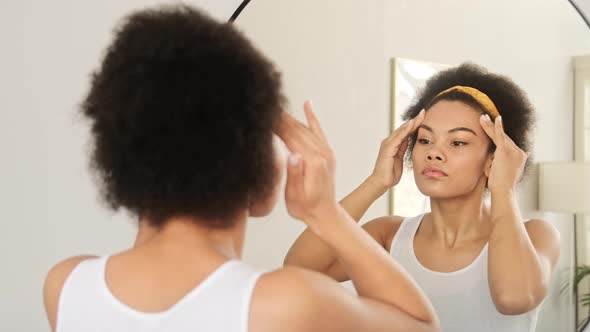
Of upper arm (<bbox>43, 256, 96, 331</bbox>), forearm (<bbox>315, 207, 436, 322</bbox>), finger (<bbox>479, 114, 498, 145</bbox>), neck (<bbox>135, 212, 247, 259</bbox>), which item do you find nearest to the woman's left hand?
finger (<bbox>479, 114, 498, 145</bbox>)

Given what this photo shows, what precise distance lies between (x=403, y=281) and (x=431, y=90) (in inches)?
25.7

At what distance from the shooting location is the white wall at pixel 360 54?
4.33 ft

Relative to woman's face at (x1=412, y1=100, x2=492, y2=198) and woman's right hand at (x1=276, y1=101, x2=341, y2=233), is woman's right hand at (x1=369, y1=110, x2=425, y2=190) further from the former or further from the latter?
woman's right hand at (x1=276, y1=101, x2=341, y2=233)

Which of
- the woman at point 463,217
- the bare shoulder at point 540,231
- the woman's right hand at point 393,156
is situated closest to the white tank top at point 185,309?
the woman at point 463,217

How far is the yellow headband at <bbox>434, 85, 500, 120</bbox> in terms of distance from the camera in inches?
45.9

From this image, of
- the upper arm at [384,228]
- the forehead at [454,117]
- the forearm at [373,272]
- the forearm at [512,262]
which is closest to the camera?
the forearm at [373,272]

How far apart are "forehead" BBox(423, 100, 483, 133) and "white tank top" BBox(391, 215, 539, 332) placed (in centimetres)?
22

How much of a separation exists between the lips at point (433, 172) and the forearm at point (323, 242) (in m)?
0.10

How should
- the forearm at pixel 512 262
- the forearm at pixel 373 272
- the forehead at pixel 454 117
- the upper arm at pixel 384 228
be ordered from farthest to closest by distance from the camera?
the upper arm at pixel 384 228 < the forehead at pixel 454 117 < the forearm at pixel 512 262 < the forearm at pixel 373 272

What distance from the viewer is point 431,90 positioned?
49.3 inches

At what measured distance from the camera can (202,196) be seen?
63 cm

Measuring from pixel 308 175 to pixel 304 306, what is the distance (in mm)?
148

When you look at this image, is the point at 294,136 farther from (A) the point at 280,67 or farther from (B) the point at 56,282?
(A) the point at 280,67

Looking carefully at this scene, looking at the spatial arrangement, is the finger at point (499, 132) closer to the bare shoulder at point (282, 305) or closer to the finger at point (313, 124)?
the finger at point (313, 124)
